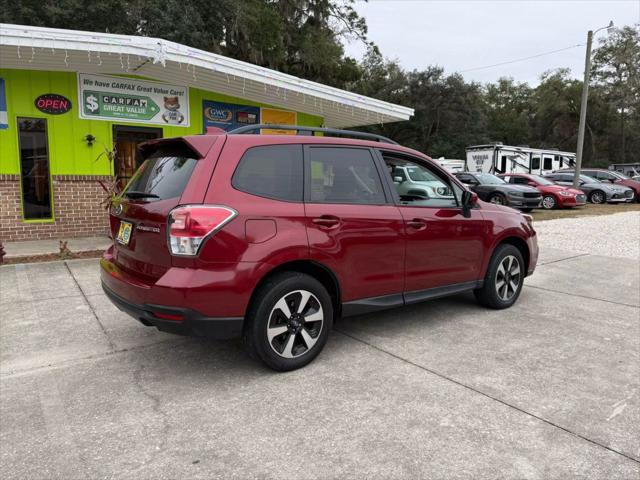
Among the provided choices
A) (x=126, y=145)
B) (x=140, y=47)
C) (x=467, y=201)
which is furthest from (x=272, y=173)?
(x=126, y=145)

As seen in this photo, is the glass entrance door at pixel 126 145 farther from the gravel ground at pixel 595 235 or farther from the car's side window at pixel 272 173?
the gravel ground at pixel 595 235

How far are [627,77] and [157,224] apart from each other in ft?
179

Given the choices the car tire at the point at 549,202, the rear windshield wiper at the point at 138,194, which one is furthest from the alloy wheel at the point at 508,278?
the car tire at the point at 549,202

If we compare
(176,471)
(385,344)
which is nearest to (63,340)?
(176,471)

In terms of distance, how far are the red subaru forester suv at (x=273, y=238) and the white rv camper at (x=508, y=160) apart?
2072cm

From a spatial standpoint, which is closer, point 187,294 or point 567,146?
point 187,294

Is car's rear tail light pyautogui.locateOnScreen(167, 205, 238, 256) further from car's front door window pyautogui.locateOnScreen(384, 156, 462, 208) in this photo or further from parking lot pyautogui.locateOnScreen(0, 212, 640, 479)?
car's front door window pyautogui.locateOnScreen(384, 156, 462, 208)

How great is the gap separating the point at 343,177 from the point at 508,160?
→ 22.2 meters

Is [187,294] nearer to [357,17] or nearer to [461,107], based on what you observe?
[357,17]

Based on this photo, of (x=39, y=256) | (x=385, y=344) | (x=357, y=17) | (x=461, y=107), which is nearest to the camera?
(x=385, y=344)

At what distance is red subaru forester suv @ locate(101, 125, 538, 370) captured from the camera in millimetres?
3223

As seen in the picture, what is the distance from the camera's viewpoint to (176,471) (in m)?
2.49

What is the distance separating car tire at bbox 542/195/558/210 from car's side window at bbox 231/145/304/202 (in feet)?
58.0

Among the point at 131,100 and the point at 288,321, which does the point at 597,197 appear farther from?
the point at 288,321
